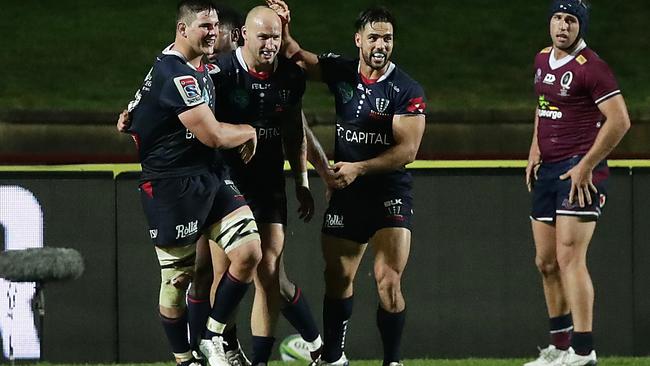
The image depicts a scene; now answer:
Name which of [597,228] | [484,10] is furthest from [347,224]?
[484,10]

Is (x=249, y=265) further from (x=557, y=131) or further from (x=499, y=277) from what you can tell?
(x=499, y=277)

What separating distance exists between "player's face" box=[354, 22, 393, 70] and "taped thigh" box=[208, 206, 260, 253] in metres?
1.17

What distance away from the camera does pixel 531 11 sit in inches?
675

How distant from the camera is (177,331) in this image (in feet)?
26.6

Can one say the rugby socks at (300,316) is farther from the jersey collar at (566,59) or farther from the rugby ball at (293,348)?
the jersey collar at (566,59)

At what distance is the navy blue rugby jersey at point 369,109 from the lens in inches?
333

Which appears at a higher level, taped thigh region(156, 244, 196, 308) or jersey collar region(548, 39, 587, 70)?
jersey collar region(548, 39, 587, 70)

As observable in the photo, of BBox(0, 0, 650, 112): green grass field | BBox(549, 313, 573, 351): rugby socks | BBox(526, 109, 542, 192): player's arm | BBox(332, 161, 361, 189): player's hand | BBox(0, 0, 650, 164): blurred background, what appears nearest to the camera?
BBox(332, 161, 361, 189): player's hand

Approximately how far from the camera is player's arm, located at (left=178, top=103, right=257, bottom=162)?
7.74 meters

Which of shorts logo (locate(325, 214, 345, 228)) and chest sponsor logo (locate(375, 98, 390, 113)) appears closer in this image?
chest sponsor logo (locate(375, 98, 390, 113))

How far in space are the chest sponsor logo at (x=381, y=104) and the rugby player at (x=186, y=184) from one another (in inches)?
36.1

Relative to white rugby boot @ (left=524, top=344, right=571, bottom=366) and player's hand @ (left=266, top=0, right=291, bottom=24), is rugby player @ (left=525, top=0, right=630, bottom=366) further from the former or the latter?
player's hand @ (left=266, top=0, right=291, bottom=24)

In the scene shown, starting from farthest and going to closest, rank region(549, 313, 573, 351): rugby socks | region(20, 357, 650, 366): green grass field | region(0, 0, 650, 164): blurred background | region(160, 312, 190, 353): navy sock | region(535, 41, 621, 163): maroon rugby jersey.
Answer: region(0, 0, 650, 164): blurred background
region(20, 357, 650, 366): green grass field
region(549, 313, 573, 351): rugby socks
region(535, 41, 621, 163): maroon rugby jersey
region(160, 312, 190, 353): navy sock

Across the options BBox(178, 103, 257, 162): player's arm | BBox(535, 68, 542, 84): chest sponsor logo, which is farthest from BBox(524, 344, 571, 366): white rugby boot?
BBox(178, 103, 257, 162): player's arm
